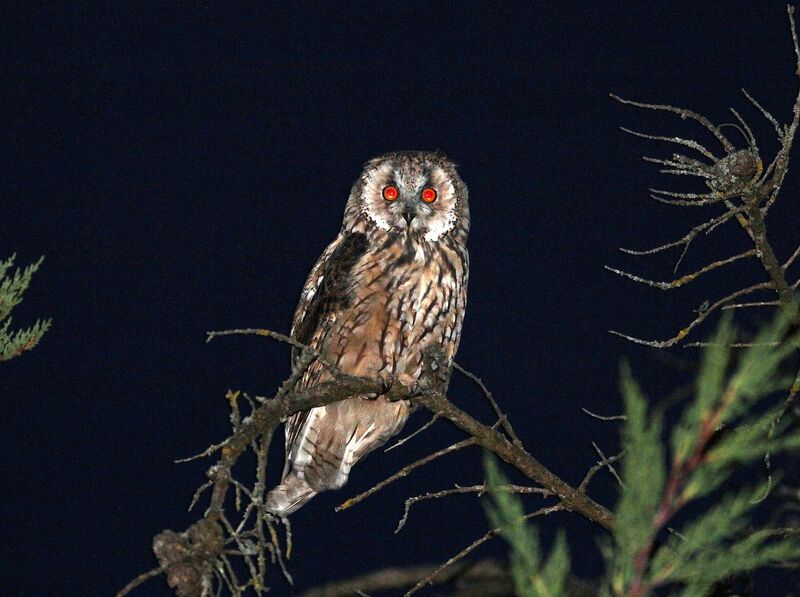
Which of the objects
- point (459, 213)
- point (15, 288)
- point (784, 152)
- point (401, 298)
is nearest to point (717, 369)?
point (784, 152)

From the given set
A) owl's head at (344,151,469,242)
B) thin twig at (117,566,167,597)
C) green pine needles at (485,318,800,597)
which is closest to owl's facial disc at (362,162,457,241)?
owl's head at (344,151,469,242)

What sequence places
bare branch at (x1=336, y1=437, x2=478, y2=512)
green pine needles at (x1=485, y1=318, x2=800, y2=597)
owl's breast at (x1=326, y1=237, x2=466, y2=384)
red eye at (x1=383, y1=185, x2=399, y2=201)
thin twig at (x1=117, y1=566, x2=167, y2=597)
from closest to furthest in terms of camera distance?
green pine needles at (x1=485, y1=318, x2=800, y2=597) < thin twig at (x1=117, y1=566, x2=167, y2=597) < bare branch at (x1=336, y1=437, x2=478, y2=512) < owl's breast at (x1=326, y1=237, x2=466, y2=384) < red eye at (x1=383, y1=185, x2=399, y2=201)

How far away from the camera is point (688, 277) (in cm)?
173

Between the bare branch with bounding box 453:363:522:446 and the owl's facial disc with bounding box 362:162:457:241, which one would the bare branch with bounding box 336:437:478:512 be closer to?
the bare branch with bounding box 453:363:522:446

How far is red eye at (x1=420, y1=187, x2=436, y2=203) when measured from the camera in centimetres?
274

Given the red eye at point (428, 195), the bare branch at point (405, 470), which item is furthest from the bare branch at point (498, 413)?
the red eye at point (428, 195)

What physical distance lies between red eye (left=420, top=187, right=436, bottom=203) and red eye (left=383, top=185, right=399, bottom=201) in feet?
0.26

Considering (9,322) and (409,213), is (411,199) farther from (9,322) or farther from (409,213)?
(9,322)

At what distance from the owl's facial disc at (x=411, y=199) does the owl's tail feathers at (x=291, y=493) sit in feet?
2.59

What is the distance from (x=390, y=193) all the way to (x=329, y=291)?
35cm

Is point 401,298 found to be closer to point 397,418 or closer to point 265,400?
point 397,418

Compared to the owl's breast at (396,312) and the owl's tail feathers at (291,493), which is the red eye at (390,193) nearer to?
the owl's breast at (396,312)

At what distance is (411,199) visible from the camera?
271 centimetres

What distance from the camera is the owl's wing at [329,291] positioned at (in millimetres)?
2617
